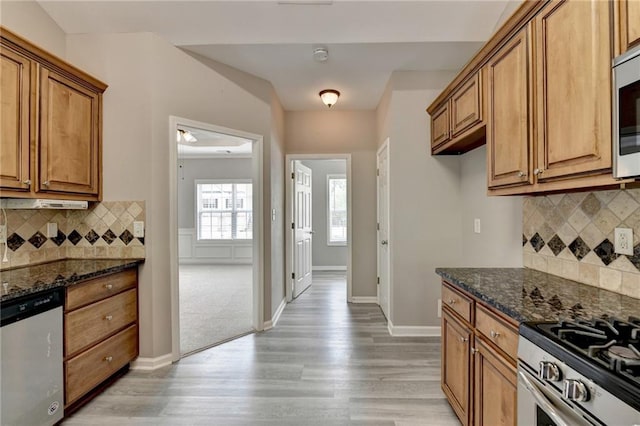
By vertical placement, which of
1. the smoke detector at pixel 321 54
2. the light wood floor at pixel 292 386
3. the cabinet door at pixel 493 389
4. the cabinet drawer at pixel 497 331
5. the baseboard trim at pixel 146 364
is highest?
the smoke detector at pixel 321 54

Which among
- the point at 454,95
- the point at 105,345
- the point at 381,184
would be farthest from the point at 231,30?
the point at 105,345

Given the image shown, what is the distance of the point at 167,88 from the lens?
9.49 ft

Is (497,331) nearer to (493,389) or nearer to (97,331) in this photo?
(493,389)

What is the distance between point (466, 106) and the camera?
7.93 ft

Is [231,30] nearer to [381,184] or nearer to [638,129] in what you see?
[381,184]

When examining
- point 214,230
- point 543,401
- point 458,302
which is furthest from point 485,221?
point 214,230

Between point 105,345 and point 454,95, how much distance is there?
10.5 feet

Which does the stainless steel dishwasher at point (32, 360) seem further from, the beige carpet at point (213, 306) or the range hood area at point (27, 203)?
the beige carpet at point (213, 306)

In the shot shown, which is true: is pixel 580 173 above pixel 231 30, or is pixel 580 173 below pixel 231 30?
below

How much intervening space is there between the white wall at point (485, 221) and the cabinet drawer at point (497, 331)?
96 centimetres

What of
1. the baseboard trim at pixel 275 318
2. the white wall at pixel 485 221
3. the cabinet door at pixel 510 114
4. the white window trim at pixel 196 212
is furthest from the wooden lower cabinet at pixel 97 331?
the white window trim at pixel 196 212

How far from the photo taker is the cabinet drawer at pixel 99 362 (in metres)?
2.12

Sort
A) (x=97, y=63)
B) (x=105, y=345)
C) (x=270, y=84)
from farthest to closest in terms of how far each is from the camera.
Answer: (x=270, y=84), (x=97, y=63), (x=105, y=345)

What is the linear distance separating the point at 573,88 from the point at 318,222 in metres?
6.35
